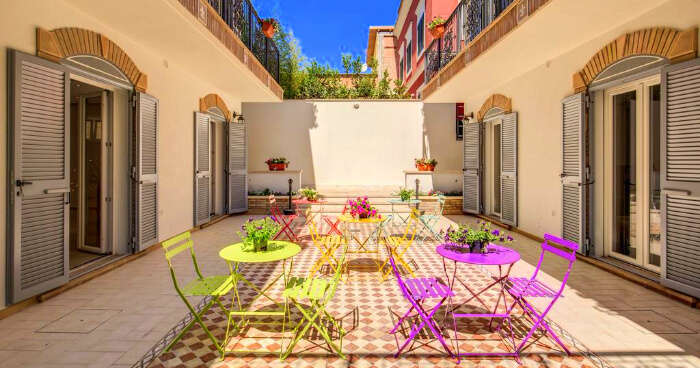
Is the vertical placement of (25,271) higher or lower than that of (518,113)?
lower

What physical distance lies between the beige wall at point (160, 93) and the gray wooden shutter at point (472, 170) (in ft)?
18.2

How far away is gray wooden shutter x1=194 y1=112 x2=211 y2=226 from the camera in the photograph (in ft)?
24.1

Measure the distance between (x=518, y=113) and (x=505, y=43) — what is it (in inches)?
89.9

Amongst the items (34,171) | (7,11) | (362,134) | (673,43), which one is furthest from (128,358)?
(362,134)

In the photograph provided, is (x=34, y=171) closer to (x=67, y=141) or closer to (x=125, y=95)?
(x=67, y=141)

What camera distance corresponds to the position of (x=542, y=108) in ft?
21.0

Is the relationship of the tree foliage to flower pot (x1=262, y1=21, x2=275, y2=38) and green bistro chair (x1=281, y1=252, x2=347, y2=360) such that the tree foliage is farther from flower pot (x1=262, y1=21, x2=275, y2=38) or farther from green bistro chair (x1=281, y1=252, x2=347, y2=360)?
green bistro chair (x1=281, y1=252, x2=347, y2=360)

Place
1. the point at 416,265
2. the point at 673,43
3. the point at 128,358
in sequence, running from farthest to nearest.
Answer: the point at 416,265 → the point at 673,43 → the point at 128,358

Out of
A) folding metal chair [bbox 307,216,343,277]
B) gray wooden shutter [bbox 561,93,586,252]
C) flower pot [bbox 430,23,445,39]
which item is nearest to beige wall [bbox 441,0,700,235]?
gray wooden shutter [bbox 561,93,586,252]

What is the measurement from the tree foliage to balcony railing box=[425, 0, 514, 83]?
3922 millimetres

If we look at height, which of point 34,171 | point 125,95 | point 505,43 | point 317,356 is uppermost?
point 505,43

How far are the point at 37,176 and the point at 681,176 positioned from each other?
6594mm

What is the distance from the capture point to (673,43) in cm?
380

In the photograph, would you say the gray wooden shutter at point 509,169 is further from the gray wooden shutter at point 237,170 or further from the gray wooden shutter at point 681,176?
the gray wooden shutter at point 237,170
